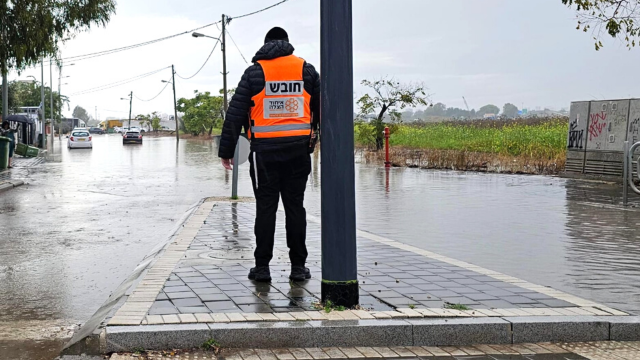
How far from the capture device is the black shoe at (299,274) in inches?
258

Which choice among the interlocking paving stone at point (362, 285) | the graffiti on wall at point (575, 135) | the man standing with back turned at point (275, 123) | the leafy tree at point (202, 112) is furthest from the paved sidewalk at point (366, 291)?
the leafy tree at point (202, 112)

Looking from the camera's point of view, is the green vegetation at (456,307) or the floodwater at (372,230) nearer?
the green vegetation at (456,307)

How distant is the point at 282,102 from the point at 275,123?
0.57ft

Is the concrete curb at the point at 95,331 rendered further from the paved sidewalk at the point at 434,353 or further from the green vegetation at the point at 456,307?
the green vegetation at the point at 456,307

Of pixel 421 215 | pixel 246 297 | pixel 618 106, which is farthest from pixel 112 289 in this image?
pixel 618 106

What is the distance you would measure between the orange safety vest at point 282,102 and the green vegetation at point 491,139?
18674mm

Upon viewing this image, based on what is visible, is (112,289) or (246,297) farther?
(112,289)

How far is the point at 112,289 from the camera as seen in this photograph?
7.21 metres

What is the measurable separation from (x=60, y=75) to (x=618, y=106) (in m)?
87.2

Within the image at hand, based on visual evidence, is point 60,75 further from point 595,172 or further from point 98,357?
point 98,357

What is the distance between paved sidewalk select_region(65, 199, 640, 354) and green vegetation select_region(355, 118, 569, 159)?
18192 mm

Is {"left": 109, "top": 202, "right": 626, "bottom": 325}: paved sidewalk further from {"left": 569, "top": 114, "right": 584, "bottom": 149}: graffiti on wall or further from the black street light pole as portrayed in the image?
{"left": 569, "top": 114, "right": 584, "bottom": 149}: graffiti on wall

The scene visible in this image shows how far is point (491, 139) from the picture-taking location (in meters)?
31.7

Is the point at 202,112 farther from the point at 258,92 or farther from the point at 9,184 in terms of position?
the point at 258,92
